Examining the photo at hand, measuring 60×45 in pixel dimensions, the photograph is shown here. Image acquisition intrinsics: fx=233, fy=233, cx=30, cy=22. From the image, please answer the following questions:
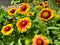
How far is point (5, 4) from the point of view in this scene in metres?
5.45

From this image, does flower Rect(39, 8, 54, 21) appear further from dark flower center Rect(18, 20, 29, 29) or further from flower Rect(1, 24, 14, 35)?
flower Rect(1, 24, 14, 35)

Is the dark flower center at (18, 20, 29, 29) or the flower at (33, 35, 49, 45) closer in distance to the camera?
the flower at (33, 35, 49, 45)

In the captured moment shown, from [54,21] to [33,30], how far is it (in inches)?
10.1

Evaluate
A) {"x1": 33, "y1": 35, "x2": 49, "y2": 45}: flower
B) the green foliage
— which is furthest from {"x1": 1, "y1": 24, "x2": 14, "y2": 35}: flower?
{"x1": 33, "y1": 35, "x2": 49, "y2": 45}: flower

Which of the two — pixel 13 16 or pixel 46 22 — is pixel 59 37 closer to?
pixel 46 22

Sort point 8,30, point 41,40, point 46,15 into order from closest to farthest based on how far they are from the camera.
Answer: point 41,40
point 46,15
point 8,30

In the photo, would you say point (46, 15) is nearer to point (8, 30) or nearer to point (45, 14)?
point (45, 14)

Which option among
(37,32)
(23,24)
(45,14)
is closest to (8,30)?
(23,24)

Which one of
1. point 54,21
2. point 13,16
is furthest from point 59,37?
point 13,16

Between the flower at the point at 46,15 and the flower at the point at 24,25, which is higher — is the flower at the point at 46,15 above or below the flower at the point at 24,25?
above

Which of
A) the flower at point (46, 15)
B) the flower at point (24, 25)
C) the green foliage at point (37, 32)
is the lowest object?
the green foliage at point (37, 32)

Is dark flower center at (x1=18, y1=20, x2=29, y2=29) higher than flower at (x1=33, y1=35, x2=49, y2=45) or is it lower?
higher

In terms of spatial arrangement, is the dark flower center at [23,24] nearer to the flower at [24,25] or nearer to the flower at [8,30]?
the flower at [24,25]

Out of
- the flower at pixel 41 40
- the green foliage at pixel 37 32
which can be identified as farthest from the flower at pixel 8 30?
the flower at pixel 41 40
